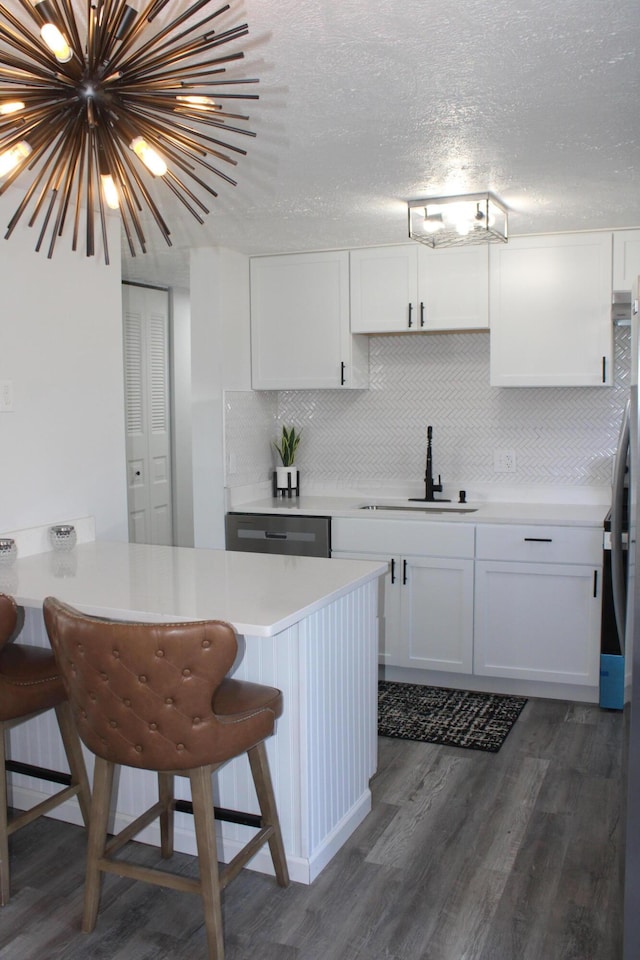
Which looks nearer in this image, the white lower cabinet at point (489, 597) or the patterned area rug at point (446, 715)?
the patterned area rug at point (446, 715)

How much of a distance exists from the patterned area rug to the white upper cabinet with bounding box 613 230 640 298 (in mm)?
2038

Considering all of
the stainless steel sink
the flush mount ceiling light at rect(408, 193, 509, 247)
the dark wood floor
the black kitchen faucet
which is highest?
the flush mount ceiling light at rect(408, 193, 509, 247)

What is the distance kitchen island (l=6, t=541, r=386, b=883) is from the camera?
2.33 metres

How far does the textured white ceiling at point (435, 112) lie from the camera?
1.89m

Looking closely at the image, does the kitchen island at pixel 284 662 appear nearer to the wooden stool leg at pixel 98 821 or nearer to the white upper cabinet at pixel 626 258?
the wooden stool leg at pixel 98 821

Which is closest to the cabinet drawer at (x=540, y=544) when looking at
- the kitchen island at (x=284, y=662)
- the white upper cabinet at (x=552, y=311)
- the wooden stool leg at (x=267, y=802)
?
the white upper cabinet at (x=552, y=311)

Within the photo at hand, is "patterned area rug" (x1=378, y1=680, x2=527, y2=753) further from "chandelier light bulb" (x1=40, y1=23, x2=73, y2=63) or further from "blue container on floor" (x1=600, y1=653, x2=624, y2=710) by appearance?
"chandelier light bulb" (x1=40, y1=23, x2=73, y2=63)

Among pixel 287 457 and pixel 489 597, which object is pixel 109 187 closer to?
pixel 489 597

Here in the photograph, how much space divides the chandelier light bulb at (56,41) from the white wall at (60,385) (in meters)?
1.67

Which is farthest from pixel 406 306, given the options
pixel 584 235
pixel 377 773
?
pixel 377 773

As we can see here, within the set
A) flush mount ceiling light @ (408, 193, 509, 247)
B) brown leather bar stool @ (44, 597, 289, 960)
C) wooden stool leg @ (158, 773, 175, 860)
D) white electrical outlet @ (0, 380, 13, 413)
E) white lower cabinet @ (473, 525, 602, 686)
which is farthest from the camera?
white lower cabinet @ (473, 525, 602, 686)

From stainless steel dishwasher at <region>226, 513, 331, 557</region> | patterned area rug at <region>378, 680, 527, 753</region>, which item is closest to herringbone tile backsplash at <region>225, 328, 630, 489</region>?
stainless steel dishwasher at <region>226, 513, 331, 557</region>

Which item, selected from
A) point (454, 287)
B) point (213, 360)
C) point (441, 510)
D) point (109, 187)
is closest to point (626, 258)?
point (454, 287)

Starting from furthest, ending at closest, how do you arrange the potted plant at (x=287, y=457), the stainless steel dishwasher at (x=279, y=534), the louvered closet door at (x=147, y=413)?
1. the louvered closet door at (x=147, y=413)
2. the potted plant at (x=287, y=457)
3. the stainless steel dishwasher at (x=279, y=534)
